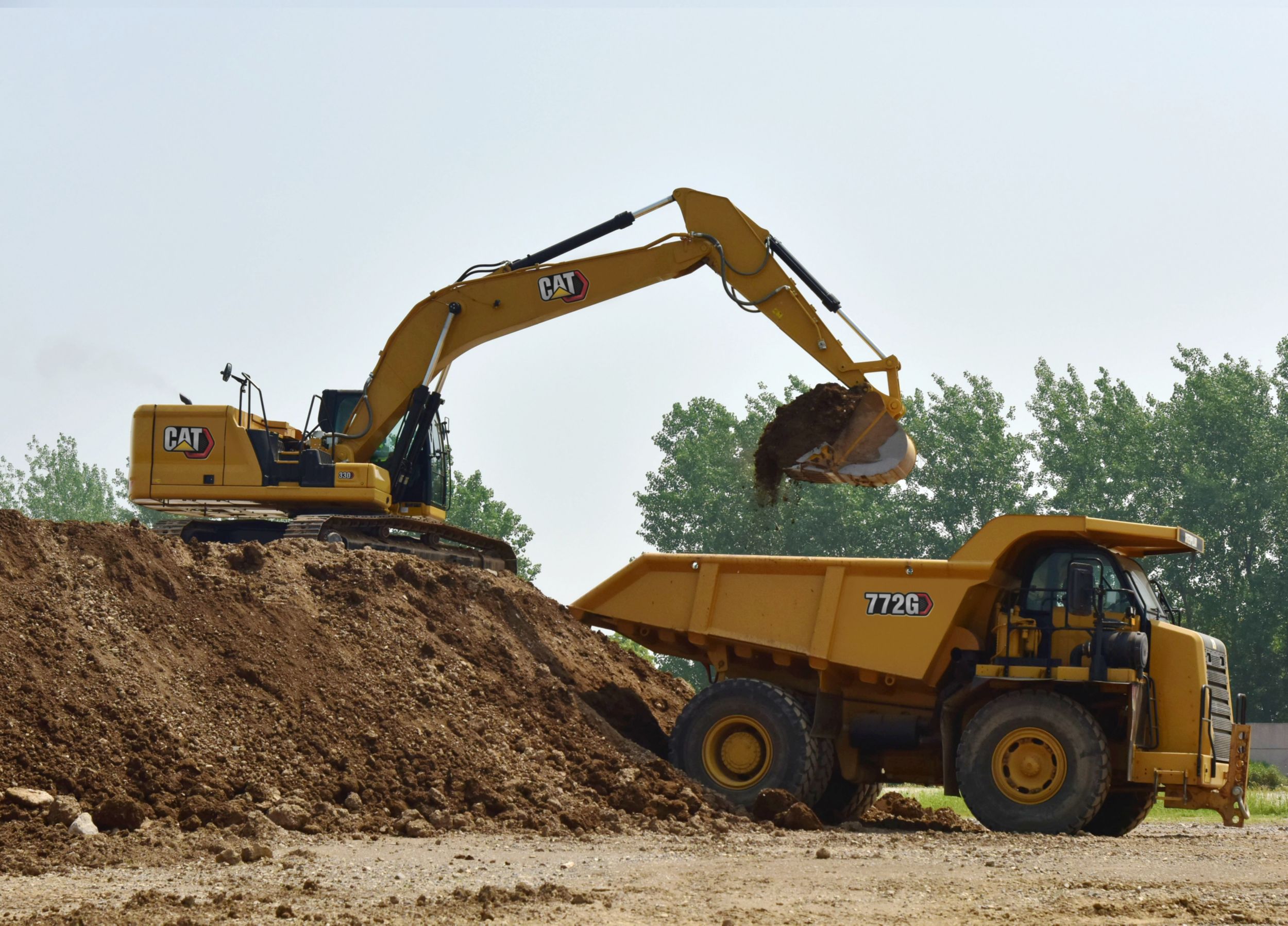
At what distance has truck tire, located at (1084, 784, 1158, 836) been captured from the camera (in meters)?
14.4

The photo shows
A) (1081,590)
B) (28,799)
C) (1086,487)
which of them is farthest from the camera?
(1086,487)

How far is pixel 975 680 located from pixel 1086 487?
3883cm

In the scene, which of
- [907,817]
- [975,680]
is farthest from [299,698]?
Answer: [907,817]

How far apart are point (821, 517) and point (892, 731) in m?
41.8

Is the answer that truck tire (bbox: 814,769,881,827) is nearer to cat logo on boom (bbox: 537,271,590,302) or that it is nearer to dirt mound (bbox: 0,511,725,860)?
dirt mound (bbox: 0,511,725,860)

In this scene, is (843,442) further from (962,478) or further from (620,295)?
(962,478)

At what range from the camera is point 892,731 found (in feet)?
47.7

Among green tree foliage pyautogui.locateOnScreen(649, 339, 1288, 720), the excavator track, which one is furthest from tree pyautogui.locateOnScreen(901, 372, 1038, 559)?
the excavator track

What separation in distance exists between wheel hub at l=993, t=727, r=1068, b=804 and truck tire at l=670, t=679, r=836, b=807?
1.84 m

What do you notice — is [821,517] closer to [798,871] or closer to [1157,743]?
[1157,743]

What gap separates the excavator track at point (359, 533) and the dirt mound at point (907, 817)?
6.38 metres

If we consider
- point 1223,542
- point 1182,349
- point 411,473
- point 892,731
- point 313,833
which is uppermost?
point 1182,349

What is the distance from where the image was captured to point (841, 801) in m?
15.2

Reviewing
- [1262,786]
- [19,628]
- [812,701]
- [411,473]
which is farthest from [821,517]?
[19,628]
